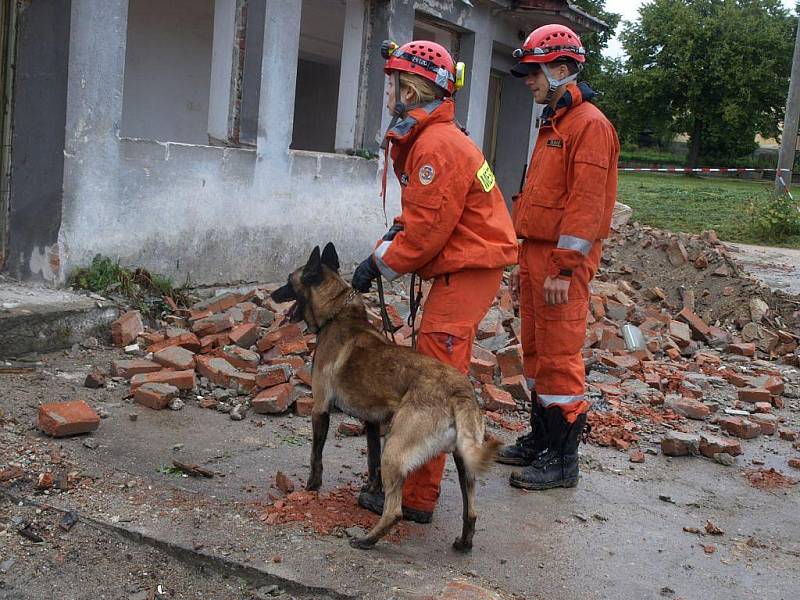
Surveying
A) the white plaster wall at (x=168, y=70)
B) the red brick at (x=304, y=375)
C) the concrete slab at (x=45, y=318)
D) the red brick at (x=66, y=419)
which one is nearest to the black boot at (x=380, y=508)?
the red brick at (x=66, y=419)

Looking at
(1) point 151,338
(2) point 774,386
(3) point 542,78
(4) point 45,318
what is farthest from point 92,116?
(2) point 774,386

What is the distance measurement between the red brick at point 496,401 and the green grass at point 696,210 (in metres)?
14.0

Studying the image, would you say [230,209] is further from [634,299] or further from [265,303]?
[634,299]

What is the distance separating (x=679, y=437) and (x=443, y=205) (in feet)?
9.27

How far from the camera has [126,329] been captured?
22.8 feet

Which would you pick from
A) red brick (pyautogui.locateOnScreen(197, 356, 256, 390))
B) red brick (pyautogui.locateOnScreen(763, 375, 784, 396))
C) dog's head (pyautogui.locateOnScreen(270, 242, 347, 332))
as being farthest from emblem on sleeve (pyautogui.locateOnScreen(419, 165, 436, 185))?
red brick (pyautogui.locateOnScreen(763, 375, 784, 396))

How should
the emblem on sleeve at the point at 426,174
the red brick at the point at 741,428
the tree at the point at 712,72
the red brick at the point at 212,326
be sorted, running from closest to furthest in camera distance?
1. the emblem on sleeve at the point at 426,174
2. the red brick at the point at 741,428
3. the red brick at the point at 212,326
4. the tree at the point at 712,72

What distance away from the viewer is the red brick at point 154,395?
18.7ft

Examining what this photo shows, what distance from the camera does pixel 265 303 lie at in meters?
8.17

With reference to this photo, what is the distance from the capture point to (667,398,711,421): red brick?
6.77 meters

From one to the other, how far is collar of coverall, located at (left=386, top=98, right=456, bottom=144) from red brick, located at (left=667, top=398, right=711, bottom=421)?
371 centimetres

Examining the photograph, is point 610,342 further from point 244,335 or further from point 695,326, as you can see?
point 244,335

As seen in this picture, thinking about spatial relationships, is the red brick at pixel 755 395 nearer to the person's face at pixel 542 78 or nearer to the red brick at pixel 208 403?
the person's face at pixel 542 78

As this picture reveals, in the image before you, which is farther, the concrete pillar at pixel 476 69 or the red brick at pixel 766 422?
the concrete pillar at pixel 476 69
